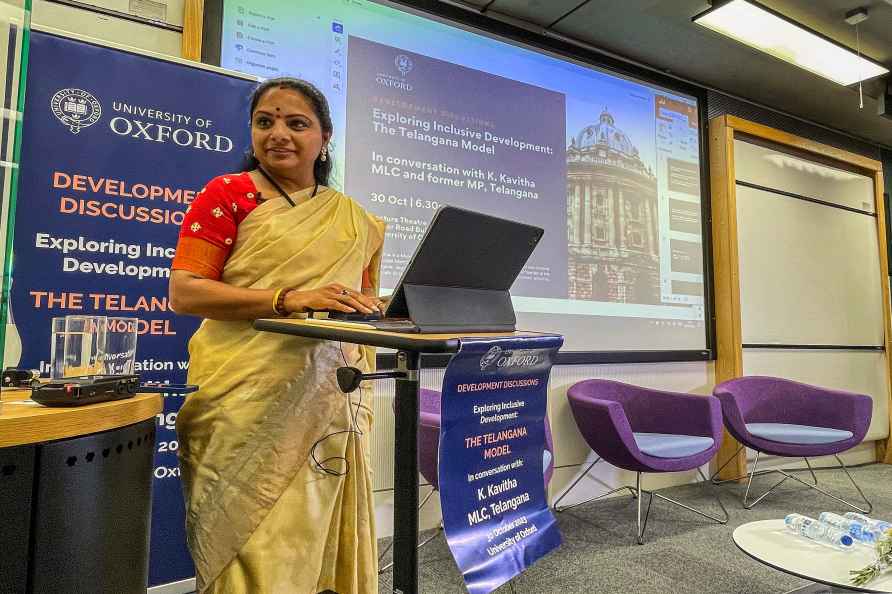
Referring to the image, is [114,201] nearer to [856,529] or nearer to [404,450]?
[404,450]

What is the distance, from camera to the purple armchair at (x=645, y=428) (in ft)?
9.28

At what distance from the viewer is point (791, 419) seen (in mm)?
3773

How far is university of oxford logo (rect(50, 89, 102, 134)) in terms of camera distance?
1.84 m

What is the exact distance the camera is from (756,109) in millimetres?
4539

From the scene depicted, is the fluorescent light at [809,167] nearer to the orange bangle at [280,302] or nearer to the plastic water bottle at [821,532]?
the plastic water bottle at [821,532]

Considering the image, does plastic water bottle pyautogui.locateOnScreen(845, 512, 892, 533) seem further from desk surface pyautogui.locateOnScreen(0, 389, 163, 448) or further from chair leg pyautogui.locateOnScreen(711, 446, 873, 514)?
desk surface pyautogui.locateOnScreen(0, 389, 163, 448)

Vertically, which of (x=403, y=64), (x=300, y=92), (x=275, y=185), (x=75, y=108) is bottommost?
(x=275, y=185)

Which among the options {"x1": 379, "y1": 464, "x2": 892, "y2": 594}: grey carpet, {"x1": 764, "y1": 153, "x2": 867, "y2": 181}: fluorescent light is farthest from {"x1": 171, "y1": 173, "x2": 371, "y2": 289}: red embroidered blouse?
{"x1": 764, "y1": 153, "x2": 867, "y2": 181}: fluorescent light

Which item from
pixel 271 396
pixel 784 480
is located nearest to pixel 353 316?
pixel 271 396

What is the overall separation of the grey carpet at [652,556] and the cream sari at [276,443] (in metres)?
0.99

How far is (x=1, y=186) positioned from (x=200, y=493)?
729 mm

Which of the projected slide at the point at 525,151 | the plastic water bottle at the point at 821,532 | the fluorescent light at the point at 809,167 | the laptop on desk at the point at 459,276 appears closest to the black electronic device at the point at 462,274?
the laptop on desk at the point at 459,276

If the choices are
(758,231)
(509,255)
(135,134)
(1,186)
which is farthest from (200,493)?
(758,231)

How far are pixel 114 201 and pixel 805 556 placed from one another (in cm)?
252
